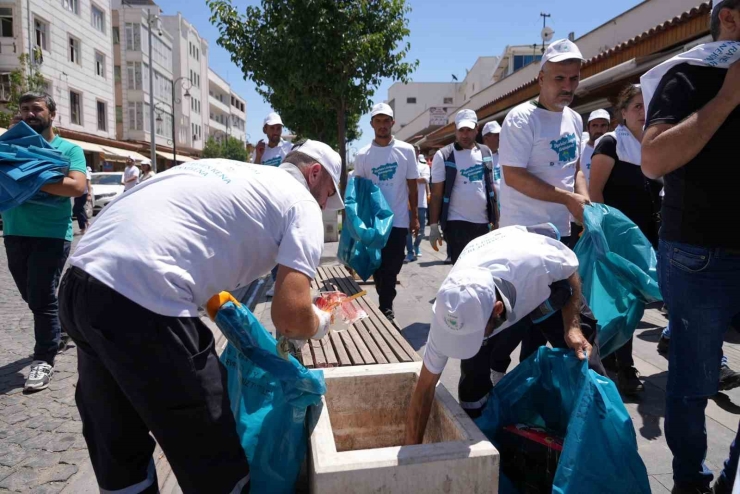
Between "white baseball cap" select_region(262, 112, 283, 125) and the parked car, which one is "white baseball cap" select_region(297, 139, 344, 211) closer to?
"white baseball cap" select_region(262, 112, 283, 125)

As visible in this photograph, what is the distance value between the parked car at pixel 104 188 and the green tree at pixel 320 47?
28.4ft

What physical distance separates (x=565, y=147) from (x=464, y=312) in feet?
6.02

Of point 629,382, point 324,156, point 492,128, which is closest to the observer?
point 324,156

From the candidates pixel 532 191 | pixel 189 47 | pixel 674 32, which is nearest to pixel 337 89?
pixel 674 32

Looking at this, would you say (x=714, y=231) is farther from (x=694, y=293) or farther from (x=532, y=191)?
(x=532, y=191)

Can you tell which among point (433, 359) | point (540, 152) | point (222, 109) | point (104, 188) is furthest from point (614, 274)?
point (222, 109)

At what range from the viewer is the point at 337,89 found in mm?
10156

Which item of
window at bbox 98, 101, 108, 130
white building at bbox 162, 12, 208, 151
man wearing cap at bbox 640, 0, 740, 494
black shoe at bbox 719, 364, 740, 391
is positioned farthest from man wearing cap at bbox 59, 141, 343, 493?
white building at bbox 162, 12, 208, 151

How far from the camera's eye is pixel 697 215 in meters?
2.07

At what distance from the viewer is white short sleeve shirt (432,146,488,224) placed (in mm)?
5199

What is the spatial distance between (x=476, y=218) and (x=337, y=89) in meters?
5.80

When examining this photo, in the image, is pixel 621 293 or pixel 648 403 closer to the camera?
pixel 621 293

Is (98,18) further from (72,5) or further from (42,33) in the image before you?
(42,33)

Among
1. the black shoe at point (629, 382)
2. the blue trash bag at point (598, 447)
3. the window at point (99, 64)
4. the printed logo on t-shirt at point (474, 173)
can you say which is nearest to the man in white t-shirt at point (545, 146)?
the black shoe at point (629, 382)
